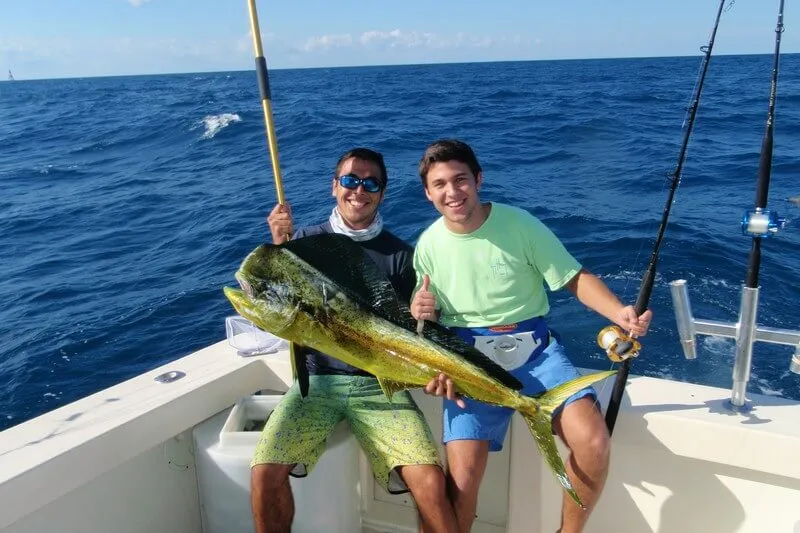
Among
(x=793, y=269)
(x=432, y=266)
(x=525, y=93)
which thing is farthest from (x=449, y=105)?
(x=432, y=266)

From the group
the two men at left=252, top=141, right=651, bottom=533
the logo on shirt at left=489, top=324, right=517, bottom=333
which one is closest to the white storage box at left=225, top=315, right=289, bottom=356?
the two men at left=252, top=141, right=651, bottom=533

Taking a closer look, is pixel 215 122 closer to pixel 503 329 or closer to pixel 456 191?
pixel 456 191

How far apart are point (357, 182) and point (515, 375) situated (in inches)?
42.1

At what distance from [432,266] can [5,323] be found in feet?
20.8

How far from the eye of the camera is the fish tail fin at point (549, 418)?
78.0 inches

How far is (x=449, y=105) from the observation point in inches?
917

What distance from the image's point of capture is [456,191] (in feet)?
8.29

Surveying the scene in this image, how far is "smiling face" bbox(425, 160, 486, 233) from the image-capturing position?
8.25 ft

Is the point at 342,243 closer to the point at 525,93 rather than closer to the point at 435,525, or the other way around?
the point at 435,525

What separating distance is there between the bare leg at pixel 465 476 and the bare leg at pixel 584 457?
1.08 feet

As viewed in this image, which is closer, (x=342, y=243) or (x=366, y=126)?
(x=342, y=243)

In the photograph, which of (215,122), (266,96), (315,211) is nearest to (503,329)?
(266,96)

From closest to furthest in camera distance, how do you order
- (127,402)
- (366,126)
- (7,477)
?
(7,477)
(127,402)
(366,126)

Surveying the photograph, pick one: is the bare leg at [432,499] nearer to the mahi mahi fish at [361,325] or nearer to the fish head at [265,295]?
the mahi mahi fish at [361,325]
